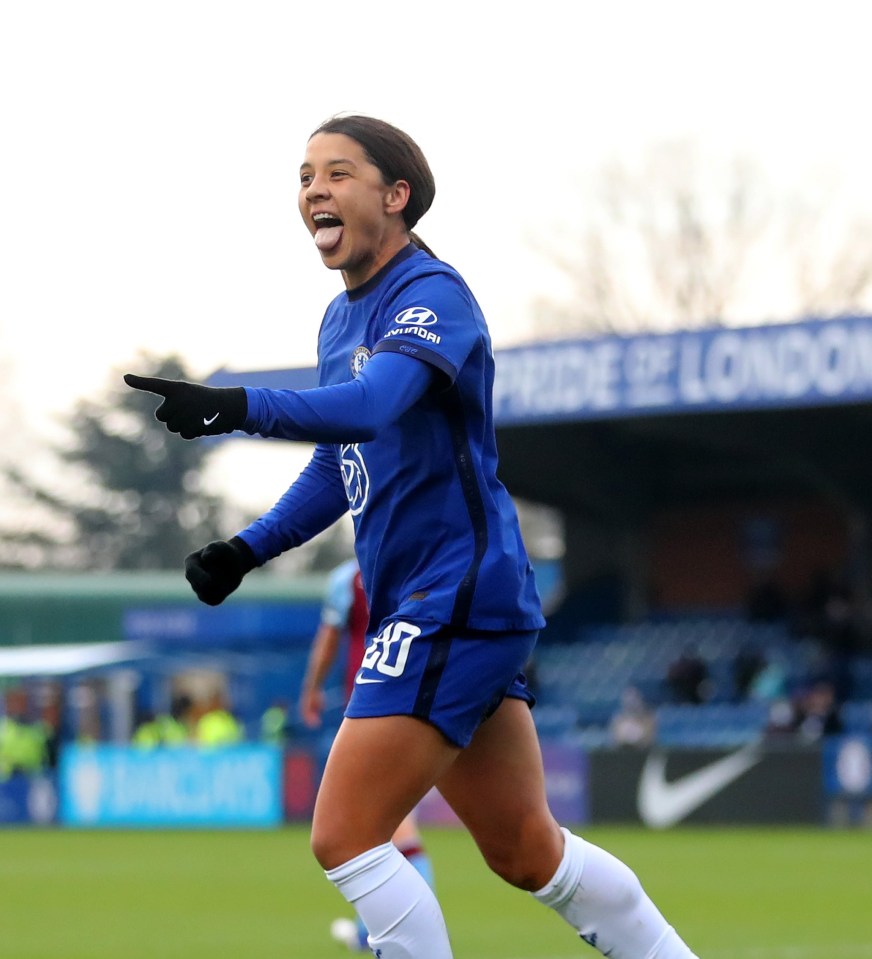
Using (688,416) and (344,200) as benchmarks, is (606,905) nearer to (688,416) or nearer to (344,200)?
(344,200)

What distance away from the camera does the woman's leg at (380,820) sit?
4.54 m

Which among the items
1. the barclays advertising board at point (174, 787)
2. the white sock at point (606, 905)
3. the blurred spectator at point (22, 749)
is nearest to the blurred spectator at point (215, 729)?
the barclays advertising board at point (174, 787)

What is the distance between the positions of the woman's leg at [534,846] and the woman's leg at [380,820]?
284 millimetres

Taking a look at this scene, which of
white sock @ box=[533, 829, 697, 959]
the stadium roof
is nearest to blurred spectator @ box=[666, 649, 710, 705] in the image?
the stadium roof

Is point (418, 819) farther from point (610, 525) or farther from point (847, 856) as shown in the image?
point (610, 525)

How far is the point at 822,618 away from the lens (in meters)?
27.5

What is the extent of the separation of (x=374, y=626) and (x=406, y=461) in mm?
417

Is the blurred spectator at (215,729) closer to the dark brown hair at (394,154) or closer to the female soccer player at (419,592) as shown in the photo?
→ the female soccer player at (419,592)

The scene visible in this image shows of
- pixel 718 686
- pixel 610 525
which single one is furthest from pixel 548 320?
pixel 718 686

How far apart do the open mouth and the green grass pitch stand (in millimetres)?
4639

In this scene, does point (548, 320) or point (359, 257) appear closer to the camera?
point (359, 257)

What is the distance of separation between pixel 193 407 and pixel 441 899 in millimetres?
8629

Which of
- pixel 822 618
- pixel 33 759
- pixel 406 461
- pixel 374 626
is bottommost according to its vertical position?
pixel 33 759

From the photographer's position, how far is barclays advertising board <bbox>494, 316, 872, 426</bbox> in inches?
900
